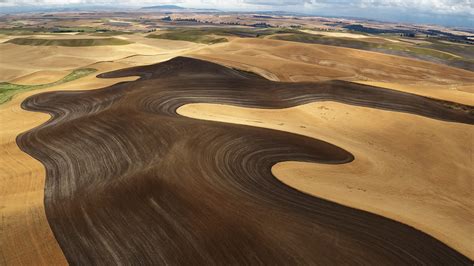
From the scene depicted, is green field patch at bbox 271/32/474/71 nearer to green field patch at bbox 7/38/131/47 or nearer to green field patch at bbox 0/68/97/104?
green field patch at bbox 7/38/131/47

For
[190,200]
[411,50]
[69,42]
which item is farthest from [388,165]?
[69,42]

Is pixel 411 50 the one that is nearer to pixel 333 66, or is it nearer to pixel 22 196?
pixel 333 66

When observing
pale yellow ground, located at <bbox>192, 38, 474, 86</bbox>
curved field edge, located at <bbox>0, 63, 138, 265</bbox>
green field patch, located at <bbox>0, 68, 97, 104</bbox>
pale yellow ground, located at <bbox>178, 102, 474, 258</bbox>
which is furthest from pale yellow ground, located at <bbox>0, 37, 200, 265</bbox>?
pale yellow ground, located at <bbox>192, 38, 474, 86</bbox>

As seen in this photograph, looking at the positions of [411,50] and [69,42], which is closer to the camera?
[411,50]

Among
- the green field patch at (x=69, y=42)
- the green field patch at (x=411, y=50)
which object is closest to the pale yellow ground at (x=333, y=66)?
the green field patch at (x=411, y=50)

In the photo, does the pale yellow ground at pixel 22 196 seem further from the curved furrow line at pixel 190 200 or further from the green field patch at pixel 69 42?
the green field patch at pixel 69 42

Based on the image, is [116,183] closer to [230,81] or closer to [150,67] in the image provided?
[230,81]
